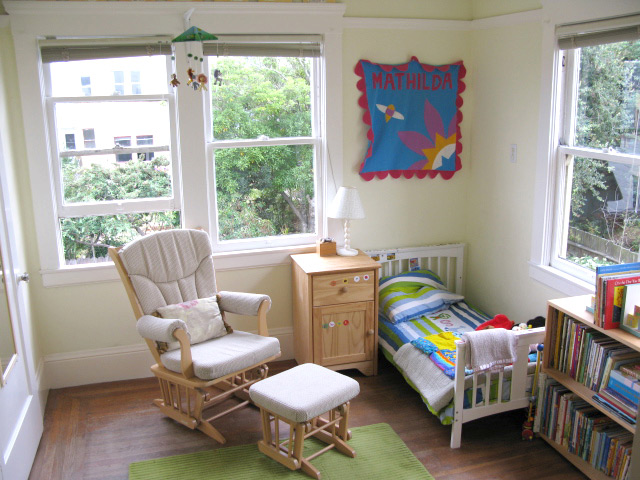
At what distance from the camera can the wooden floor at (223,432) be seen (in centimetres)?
297

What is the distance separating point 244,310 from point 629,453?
2019 mm

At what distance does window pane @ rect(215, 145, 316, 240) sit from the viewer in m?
3.91

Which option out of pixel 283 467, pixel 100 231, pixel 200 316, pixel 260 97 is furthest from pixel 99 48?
pixel 283 467

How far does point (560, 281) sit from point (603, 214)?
44 centimetres

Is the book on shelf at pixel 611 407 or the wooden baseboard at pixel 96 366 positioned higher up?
the book on shelf at pixel 611 407

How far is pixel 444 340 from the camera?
351cm

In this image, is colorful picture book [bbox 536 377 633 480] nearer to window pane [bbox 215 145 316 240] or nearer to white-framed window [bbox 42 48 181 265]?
window pane [bbox 215 145 316 240]

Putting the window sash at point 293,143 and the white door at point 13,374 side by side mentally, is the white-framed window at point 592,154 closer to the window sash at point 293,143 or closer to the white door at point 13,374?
the window sash at point 293,143

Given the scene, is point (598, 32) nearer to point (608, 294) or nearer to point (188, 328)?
point (608, 294)

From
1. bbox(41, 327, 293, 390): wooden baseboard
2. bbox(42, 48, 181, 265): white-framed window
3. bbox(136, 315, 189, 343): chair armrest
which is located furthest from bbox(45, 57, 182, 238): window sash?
bbox(136, 315, 189, 343): chair armrest

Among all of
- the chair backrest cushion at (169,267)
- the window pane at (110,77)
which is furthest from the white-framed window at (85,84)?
the chair backrest cushion at (169,267)

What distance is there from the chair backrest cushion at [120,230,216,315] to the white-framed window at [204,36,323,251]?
34cm

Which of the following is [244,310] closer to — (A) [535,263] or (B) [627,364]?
(A) [535,263]

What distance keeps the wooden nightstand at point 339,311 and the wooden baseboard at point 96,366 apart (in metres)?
1.03
